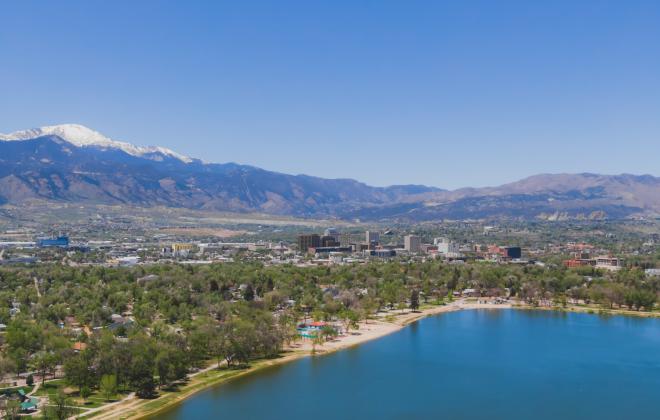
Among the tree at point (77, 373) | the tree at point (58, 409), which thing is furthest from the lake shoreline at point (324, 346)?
the tree at point (77, 373)

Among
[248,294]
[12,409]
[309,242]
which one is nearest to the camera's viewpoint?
[12,409]

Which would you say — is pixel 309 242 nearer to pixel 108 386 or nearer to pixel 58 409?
pixel 108 386

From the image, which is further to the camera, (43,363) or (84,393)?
(43,363)

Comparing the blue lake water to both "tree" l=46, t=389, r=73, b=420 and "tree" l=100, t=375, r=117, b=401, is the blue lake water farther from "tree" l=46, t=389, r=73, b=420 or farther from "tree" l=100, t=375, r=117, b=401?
"tree" l=46, t=389, r=73, b=420

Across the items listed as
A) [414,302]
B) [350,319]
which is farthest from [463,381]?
[414,302]

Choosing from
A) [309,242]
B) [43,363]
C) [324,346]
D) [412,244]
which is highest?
[309,242]

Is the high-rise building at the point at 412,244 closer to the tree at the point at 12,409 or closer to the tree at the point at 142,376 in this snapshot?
the tree at the point at 142,376

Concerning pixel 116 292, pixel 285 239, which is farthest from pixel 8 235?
pixel 116 292

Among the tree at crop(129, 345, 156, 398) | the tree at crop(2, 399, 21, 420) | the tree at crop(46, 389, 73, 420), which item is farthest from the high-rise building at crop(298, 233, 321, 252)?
the tree at crop(2, 399, 21, 420)
